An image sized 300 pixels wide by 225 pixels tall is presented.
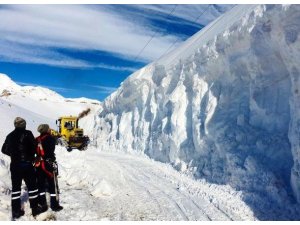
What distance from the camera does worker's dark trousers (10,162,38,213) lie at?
795cm

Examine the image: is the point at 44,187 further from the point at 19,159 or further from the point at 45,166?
the point at 19,159

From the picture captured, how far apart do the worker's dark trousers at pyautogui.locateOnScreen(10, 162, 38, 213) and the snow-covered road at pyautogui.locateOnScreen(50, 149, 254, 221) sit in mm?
815

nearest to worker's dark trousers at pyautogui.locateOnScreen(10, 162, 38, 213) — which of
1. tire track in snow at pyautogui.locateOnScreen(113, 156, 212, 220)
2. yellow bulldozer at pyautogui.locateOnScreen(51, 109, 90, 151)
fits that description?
tire track in snow at pyautogui.locateOnScreen(113, 156, 212, 220)

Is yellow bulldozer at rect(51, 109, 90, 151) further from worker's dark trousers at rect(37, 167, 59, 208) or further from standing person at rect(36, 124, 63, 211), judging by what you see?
standing person at rect(36, 124, 63, 211)

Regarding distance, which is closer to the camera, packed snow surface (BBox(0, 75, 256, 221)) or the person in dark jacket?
the person in dark jacket

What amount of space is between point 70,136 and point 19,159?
1711 cm

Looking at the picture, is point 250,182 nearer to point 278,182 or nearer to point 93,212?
point 278,182

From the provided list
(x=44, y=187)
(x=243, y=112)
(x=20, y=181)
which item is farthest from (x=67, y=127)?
(x=20, y=181)

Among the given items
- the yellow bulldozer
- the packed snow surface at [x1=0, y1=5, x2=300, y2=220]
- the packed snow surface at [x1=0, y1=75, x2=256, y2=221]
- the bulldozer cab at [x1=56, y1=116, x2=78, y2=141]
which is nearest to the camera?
the packed snow surface at [x1=0, y1=75, x2=256, y2=221]

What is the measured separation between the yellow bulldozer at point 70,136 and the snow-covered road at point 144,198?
9.58 meters

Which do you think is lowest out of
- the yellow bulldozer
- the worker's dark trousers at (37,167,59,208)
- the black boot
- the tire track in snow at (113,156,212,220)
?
the tire track in snow at (113,156,212,220)

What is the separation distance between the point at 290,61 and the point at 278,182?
3.36 meters

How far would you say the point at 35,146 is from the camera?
811 cm

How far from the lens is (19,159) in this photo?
311 inches
